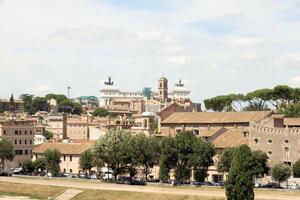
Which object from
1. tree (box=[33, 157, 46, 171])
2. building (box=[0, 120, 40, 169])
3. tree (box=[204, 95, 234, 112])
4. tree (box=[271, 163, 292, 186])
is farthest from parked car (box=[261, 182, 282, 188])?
tree (box=[204, 95, 234, 112])

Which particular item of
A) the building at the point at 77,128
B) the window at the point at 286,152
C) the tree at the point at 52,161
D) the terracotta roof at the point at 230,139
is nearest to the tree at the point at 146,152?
the terracotta roof at the point at 230,139

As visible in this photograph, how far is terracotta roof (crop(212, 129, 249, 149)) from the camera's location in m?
84.8

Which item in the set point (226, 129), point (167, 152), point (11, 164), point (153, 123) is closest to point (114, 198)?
point (167, 152)

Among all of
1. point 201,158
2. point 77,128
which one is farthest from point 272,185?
point 77,128

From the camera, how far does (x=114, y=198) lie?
71.0 m

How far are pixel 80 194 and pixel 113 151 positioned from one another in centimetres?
940

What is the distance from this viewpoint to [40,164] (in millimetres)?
94875

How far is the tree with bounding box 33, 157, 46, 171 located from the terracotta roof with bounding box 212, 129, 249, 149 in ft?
75.9

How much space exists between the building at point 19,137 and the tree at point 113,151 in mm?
24274

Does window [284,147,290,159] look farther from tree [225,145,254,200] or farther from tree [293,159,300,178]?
tree [225,145,254,200]

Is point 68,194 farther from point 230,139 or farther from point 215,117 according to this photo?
point 215,117

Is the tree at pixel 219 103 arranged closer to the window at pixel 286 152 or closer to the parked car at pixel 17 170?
the parked car at pixel 17 170

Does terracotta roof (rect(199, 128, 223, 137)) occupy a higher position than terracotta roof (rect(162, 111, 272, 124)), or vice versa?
terracotta roof (rect(162, 111, 272, 124))

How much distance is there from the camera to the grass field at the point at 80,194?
69312 millimetres
